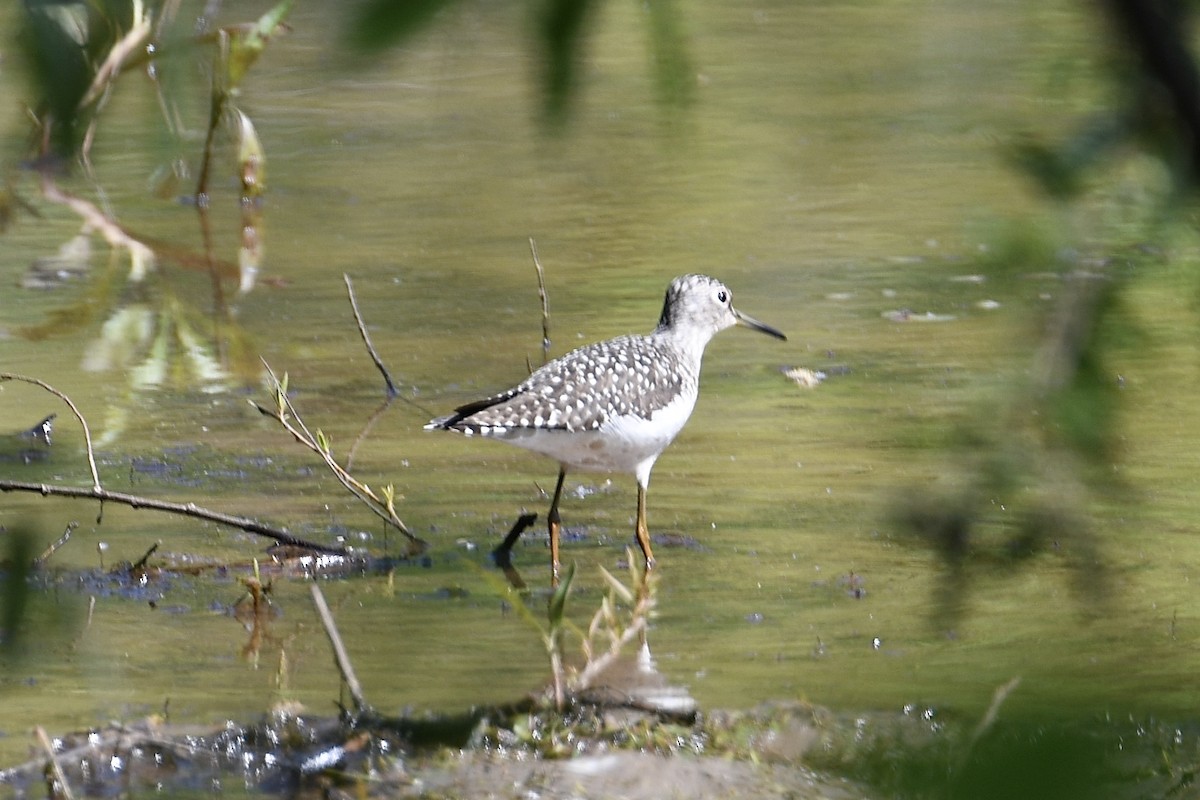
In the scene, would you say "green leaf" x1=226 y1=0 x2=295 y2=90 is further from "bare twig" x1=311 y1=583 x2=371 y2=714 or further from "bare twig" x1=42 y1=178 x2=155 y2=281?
"bare twig" x1=42 y1=178 x2=155 y2=281

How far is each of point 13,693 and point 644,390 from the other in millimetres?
2140

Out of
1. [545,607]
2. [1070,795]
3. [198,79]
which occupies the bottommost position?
[545,607]

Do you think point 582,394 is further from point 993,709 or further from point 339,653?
point 993,709

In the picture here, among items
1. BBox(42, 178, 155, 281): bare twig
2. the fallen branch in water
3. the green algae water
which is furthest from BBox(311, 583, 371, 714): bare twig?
BBox(42, 178, 155, 281): bare twig

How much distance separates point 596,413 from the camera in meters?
5.61

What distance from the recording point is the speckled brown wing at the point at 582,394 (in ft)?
18.0

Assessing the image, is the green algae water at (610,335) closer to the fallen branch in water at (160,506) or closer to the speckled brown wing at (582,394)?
the fallen branch in water at (160,506)

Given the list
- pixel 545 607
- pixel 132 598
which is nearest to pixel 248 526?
pixel 132 598

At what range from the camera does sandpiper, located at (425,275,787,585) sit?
5508 mm

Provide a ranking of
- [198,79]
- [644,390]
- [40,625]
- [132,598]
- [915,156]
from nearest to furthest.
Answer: [198,79] → [40,625] → [132,598] → [644,390] → [915,156]

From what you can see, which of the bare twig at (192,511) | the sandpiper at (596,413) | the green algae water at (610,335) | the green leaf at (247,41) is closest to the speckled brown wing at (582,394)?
the sandpiper at (596,413)

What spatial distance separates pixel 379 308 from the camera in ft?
28.7

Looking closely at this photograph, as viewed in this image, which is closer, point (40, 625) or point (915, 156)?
point (40, 625)

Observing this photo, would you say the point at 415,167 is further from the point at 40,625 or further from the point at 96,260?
the point at 40,625
